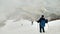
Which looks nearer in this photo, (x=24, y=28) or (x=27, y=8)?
(x=24, y=28)

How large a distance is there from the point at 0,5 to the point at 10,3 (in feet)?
2.57

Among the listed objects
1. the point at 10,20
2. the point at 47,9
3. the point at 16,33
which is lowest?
the point at 16,33

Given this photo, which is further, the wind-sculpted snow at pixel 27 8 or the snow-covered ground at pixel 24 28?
the wind-sculpted snow at pixel 27 8

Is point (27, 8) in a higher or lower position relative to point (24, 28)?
higher

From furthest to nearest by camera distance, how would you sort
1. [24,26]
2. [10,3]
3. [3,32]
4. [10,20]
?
[10,3], [10,20], [24,26], [3,32]

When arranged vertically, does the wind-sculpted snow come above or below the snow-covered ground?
above

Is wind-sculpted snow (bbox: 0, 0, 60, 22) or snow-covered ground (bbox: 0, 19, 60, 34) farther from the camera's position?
wind-sculpted snow (bbox: 0, 0, 60, 22)

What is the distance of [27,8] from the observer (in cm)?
1474

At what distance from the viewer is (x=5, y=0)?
50.3 ft

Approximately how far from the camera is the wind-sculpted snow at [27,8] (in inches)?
539

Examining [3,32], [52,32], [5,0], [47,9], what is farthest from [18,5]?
[52,32]

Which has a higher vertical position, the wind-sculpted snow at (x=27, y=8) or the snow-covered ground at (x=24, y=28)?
the wind-sculpted snow at (x=27, y=8)

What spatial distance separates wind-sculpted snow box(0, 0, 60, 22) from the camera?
44.9 ft

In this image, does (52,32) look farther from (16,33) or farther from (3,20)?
(3,20)
